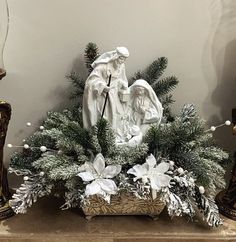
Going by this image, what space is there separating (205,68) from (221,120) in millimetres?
157

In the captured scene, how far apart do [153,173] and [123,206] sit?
0.11 m

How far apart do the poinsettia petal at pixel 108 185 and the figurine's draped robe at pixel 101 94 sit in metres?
0.15

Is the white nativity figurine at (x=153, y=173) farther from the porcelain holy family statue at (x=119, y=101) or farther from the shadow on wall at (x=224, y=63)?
the shadow on wall at (x=224, y=63)

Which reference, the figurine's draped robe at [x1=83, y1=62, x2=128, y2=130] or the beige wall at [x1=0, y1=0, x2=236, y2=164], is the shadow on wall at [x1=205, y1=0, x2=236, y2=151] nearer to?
the beige wall at [x1=0, y1=0, x2=236, y2=164]

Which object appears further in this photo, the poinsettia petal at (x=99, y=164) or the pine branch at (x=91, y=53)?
the pine branch at (x=91, y=53)

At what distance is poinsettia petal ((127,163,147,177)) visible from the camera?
2.86 ft

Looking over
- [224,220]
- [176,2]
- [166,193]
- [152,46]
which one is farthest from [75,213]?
[176,2]

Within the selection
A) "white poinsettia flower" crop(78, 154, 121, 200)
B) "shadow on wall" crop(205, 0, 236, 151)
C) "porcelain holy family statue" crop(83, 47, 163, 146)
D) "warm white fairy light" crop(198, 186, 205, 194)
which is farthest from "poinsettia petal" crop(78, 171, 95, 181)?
"shadow on wall" crop(205, 0, 236, 151)

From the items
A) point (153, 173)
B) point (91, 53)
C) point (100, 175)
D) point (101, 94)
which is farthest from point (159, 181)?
point (91, 53)

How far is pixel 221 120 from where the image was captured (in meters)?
1.12

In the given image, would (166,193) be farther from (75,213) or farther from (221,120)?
(221,120)

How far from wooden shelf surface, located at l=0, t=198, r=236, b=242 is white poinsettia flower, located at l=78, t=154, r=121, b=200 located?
0.39ft

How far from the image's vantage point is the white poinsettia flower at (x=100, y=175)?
0.85m

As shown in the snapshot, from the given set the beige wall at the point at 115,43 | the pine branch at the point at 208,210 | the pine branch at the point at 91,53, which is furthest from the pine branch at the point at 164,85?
the pine branch at the point at 208,210
